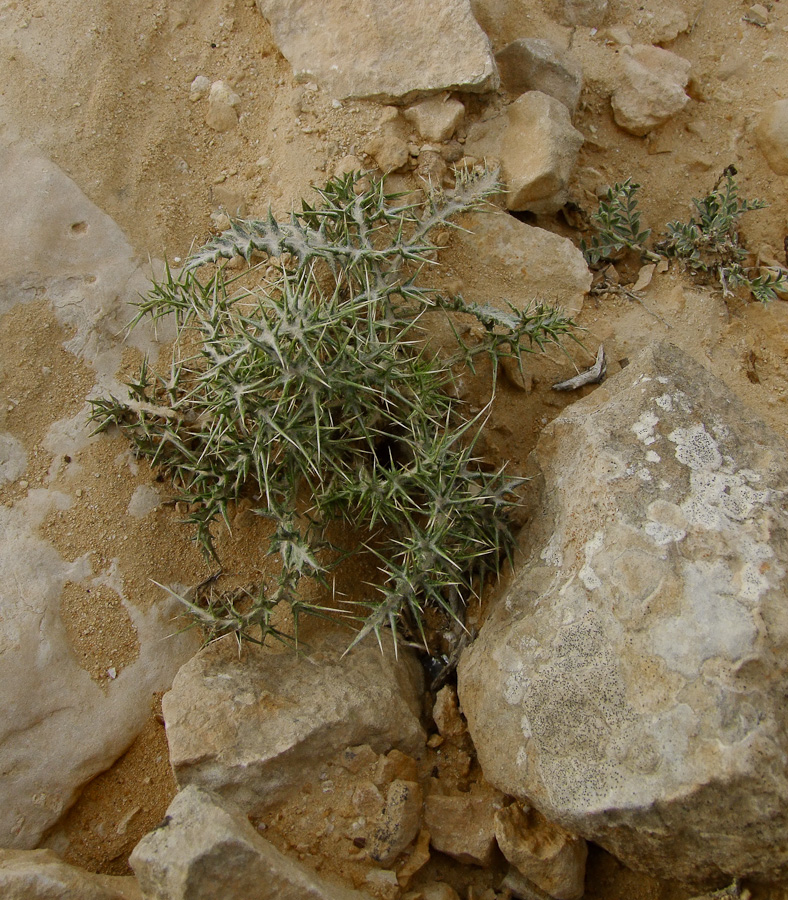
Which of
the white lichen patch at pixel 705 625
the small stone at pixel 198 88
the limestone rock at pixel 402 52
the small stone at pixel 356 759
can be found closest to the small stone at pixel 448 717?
the small stone at pixel 356 759

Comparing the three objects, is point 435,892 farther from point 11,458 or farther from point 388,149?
point 388,149

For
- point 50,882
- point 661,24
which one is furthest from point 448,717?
point 661,24

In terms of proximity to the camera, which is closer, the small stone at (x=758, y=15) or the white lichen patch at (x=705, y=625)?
the white lichen patch at (x=705, y=625)

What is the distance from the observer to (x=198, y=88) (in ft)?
9.57

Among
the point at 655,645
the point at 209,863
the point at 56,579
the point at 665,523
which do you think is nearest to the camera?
the point at 209,863

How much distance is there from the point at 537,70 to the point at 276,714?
264cm

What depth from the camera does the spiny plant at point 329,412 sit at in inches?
76.8

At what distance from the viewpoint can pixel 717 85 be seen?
3357 millimetres

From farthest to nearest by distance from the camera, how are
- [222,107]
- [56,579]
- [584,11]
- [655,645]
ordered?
[584,11] → [222,107] → [56,579] → [655,645]

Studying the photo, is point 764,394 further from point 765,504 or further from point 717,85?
point 717,85

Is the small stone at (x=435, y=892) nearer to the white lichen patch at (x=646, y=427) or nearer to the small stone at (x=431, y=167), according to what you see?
the white lichen patch at (x=646, y=427)

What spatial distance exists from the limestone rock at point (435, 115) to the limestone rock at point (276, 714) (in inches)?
75.1

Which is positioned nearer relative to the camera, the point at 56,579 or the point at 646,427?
the point at 646,427

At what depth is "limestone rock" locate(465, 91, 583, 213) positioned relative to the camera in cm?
276
